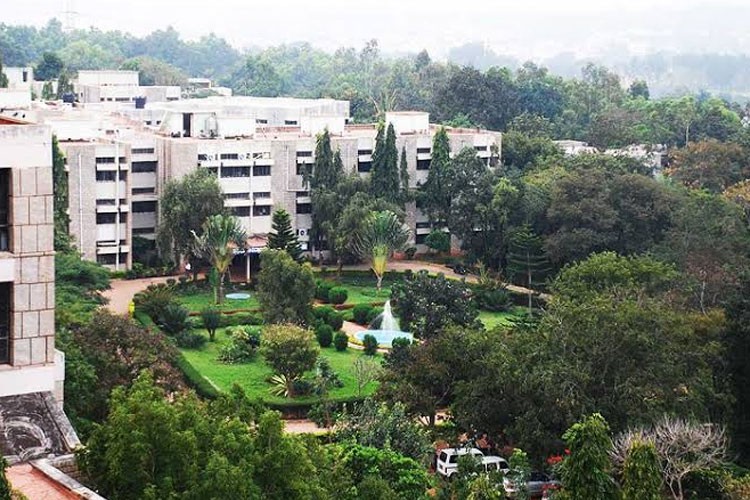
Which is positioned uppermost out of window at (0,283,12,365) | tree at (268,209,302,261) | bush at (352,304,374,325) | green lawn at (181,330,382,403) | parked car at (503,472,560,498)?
window at (0,283,12,365)

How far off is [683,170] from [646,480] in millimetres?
35521

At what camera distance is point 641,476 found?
60.0 feet

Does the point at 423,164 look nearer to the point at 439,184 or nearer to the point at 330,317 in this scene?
the point at 439,184

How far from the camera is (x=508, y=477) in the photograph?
21578 mm

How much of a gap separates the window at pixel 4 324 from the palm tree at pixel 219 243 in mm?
25174

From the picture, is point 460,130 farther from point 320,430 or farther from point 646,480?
point 646,480

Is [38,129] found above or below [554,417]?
above

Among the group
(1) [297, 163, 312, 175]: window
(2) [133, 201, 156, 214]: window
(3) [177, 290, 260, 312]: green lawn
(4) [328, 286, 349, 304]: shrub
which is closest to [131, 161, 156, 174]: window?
(2) [133, 201, 156, 214]: window

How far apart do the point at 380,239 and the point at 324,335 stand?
8.19 meters

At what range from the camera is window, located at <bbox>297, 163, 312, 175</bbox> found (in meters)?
45.6

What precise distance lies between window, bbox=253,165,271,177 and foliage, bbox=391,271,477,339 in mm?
11147

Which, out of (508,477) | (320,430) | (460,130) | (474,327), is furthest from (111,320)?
(460,130)

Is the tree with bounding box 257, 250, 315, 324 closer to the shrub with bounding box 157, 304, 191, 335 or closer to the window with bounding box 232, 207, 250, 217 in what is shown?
the shrub with bounding box 157, 304, 191, 335

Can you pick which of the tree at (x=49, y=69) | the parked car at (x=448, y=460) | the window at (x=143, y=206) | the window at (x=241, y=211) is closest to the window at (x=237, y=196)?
the window at (x=241, y=211)
